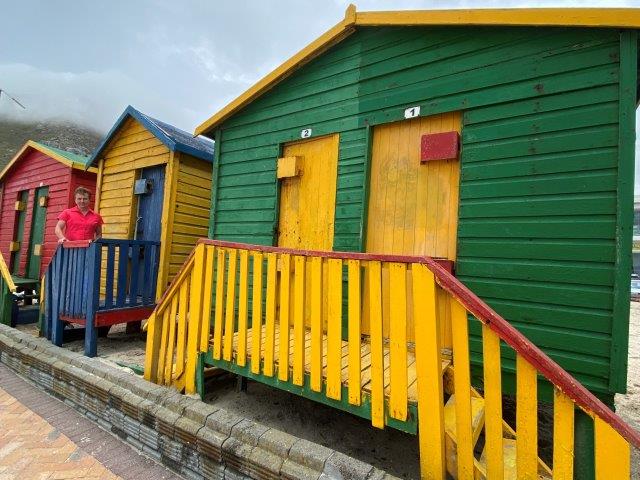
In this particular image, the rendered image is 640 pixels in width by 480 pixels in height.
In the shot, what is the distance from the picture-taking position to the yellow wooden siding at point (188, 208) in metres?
6.38

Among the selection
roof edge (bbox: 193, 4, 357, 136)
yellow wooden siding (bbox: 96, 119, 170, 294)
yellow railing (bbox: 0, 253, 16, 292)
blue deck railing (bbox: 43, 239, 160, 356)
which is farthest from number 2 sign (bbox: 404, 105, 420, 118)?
yellow railing (bbox: 0, 253, 16, 292)

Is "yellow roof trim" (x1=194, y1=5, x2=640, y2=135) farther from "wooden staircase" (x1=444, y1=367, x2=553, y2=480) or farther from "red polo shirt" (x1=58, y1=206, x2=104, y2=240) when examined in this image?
"wooden staircase" (x1=444, y1=367, x2=553, y2=480)

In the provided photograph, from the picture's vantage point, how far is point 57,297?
4.77 metres

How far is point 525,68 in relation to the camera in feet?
10.6

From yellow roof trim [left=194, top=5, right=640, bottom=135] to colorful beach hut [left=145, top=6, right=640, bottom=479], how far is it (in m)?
0.02

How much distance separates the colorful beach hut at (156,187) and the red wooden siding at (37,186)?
1915 millimetres

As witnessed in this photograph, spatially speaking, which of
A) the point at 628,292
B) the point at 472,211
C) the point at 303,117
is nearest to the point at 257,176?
the point at 303,117

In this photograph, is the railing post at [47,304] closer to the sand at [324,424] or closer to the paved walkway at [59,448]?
the paved walkway at [59,448]

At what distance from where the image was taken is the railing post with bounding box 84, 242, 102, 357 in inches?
168

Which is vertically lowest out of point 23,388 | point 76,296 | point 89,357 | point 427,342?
point 23,388

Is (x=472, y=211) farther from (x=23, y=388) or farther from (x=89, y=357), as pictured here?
(x=23, y=388)

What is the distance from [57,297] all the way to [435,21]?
19.0 ft

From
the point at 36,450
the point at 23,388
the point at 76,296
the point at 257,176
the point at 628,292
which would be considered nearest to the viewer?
the point at 628,292

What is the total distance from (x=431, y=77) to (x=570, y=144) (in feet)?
5.09
